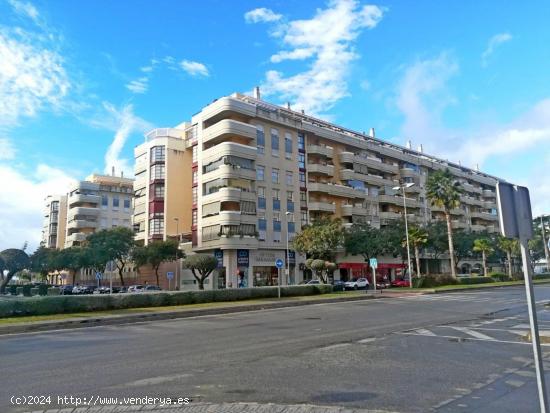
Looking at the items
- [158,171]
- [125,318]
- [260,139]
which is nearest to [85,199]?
[158,171]

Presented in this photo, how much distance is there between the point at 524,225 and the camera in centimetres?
502

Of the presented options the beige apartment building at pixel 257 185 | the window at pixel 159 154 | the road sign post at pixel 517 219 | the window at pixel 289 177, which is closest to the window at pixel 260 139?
the beige apartment building at pixel 257 185

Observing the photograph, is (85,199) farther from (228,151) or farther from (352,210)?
(352,210)

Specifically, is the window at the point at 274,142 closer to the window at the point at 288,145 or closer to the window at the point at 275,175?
the window at the point at 288,145

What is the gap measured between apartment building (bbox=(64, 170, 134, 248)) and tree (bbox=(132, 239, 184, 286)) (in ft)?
122

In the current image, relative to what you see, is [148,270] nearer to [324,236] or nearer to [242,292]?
[324,236]

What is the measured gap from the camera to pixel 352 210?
2859 inches

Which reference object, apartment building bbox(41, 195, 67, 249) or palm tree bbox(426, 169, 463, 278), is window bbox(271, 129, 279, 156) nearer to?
palm tree bbox(426, 169, 463, 278)

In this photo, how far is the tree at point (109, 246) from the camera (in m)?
64.2

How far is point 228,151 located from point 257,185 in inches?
242

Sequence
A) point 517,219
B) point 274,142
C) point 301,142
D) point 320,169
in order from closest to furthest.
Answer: point 517,219
point 274,142
point 301,142
point 320,169

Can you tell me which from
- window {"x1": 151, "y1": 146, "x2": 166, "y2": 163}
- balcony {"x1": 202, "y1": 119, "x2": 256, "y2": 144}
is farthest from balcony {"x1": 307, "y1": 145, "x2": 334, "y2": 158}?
window {"x1": 151, "y1": 146, "x2": 166, "y2": 163}

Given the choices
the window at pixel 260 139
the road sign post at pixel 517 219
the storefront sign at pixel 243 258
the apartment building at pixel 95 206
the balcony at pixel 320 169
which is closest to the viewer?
the road sign post at pixel 517 219

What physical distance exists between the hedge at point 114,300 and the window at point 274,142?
3133 cm
